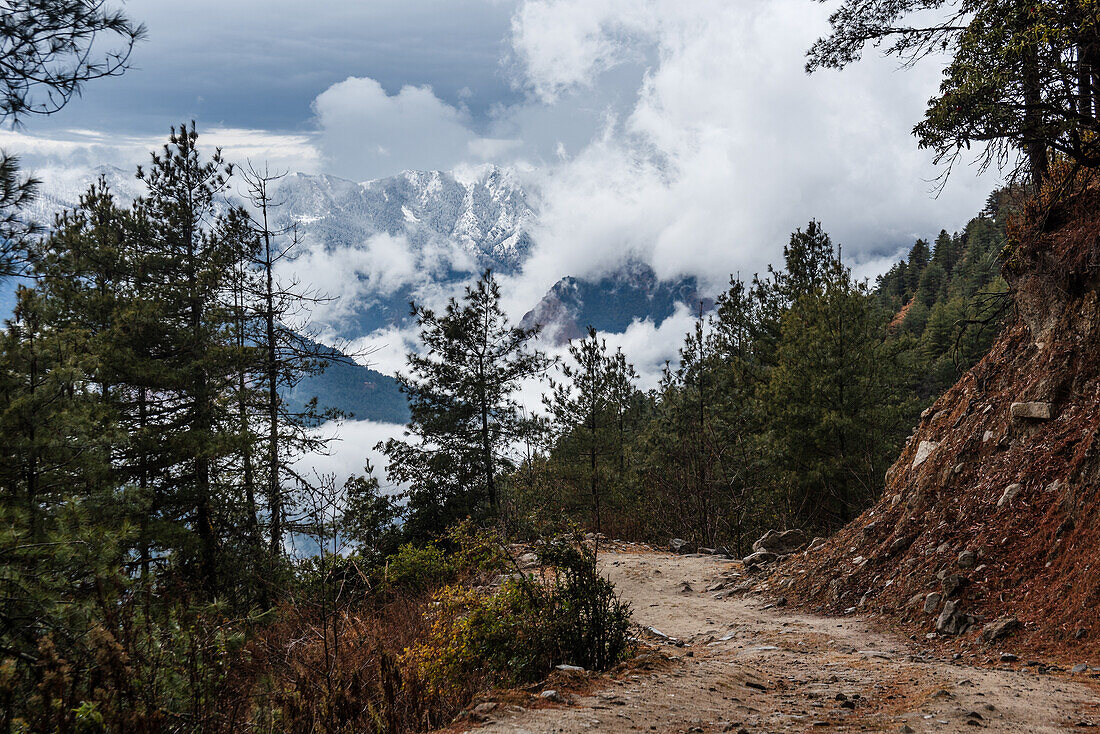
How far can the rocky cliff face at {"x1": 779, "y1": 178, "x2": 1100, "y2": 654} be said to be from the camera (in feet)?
20.2

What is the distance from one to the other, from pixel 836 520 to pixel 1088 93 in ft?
41.1

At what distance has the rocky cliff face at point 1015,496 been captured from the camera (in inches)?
243

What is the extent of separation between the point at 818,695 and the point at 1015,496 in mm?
4663

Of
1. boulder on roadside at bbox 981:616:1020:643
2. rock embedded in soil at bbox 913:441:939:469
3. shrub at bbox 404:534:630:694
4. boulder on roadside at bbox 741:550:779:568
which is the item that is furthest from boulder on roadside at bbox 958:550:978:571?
boulder on roadside at bbox 741:550:779:568

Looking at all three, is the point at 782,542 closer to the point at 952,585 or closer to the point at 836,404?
the point at 836,404

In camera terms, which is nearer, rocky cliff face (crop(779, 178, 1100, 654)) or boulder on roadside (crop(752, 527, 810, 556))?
rocky cliff face (crop(779, 178, 1100, 654))

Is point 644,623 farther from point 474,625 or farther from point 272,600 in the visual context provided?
point 272,600

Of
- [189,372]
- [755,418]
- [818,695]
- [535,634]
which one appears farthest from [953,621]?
[189,372]

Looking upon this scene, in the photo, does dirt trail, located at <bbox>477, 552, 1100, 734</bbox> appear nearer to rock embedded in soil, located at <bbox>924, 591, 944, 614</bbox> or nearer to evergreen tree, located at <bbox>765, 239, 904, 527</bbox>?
rock embedded in soil, located at <bbox>924, 591, 944, 614</bbox>

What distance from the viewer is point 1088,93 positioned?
273 inches

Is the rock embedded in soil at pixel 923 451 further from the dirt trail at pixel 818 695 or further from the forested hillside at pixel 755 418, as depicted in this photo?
the dirt trail at pixel 818 695

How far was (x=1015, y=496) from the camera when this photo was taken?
7.32 m

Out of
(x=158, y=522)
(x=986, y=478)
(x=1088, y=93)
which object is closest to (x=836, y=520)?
(x=986, y=478)

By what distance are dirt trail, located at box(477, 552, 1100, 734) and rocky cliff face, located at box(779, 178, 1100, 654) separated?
0.93 meters
